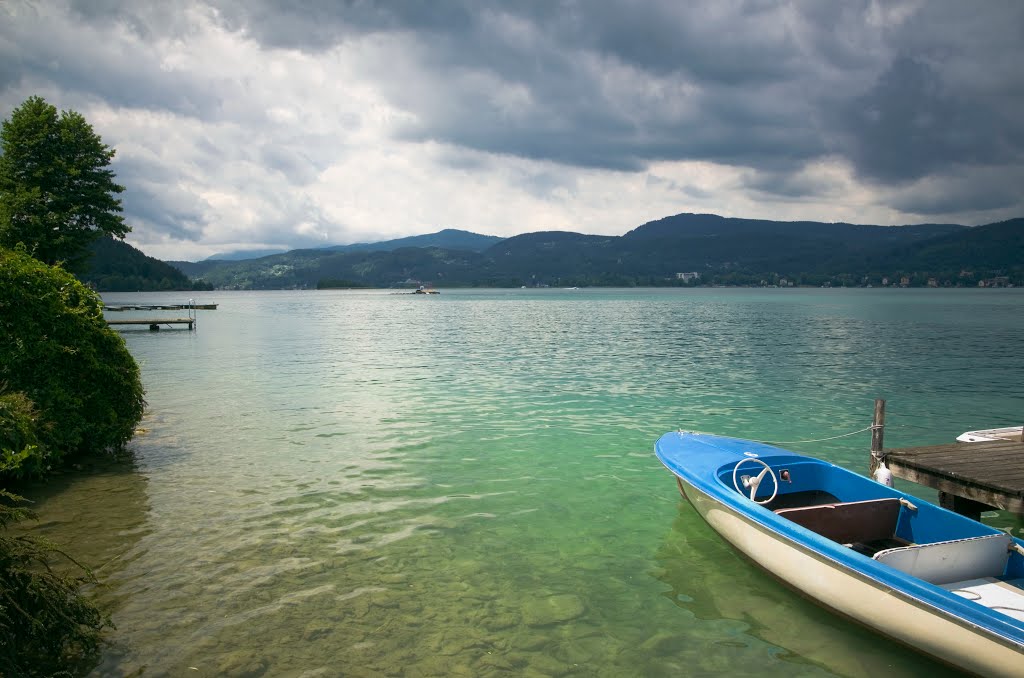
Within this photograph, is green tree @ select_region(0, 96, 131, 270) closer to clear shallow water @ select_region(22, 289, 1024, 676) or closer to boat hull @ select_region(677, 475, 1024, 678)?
clear shallow water @ select_region(22, 289, 1024, 676)

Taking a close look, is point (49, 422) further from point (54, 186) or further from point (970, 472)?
point (54, 186)

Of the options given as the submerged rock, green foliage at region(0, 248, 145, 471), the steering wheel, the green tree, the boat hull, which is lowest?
the submerged rock

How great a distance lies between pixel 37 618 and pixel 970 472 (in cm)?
1262

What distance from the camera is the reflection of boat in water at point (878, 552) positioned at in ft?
20.2

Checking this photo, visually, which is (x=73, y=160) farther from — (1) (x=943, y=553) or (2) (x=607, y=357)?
(1) (x=943, y=553)

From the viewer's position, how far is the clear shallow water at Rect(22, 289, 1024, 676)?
709 cm

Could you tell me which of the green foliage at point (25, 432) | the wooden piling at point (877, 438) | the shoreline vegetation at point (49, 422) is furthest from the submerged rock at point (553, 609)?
the wooden piling at point (877, 438)

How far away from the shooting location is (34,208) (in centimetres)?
4781

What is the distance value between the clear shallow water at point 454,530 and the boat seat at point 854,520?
1080 millimetres

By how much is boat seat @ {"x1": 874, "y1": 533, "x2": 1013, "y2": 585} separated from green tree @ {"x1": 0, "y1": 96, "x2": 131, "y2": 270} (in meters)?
54.1

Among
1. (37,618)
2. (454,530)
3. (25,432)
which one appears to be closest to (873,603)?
(454,530)

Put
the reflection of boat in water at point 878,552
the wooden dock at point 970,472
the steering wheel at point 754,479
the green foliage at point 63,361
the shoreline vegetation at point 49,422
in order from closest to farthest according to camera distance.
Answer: the shoreline vegetation at point 49,422
the reflection of boat in water at point 878,552
the wooden dock at point 970,472
the steering wheel at point 754,479
the green foliage at point 63,361

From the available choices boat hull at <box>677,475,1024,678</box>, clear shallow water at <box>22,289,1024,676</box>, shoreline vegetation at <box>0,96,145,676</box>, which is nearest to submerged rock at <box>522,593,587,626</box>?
clear shallow water at <box>22,289,1024,676</box>

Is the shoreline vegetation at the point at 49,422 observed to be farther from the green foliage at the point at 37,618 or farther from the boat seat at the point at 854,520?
the boat seat at the point at 854,520
